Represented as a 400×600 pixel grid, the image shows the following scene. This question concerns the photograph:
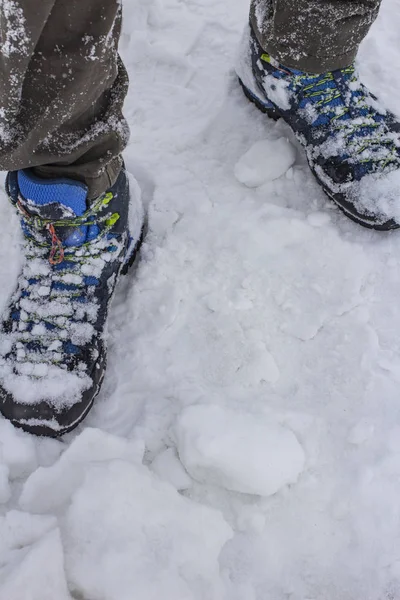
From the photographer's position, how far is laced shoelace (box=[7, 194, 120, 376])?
98 centimetres

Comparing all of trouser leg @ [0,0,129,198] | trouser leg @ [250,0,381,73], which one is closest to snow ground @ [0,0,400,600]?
trouser leg @ [250,0,381,73]

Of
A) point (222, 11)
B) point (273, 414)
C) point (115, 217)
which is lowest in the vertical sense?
point (273, 414)

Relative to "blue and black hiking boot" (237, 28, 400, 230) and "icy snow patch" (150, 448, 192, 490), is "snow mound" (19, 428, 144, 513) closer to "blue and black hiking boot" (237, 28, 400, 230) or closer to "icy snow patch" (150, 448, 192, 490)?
"icy snow patch" (150, 448, 192, 490)

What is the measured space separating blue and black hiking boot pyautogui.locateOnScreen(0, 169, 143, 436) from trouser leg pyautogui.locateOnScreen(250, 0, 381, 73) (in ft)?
1.39

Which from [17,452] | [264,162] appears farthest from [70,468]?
[264,162]

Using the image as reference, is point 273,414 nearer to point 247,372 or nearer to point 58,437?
point 247,372

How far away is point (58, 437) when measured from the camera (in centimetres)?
96

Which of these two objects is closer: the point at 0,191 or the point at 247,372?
the point at 247,372

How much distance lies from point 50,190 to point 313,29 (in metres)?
0.61

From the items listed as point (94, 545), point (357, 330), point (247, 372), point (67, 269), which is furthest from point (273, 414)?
point (67, 269)

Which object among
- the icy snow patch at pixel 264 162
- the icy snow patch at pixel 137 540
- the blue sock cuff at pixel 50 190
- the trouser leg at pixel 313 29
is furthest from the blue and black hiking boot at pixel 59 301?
the trouser leg at pixel 313 29

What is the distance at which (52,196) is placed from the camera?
2.95ft

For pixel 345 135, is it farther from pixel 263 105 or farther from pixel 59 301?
pixel 59 301

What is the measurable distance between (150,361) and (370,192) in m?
0.60
